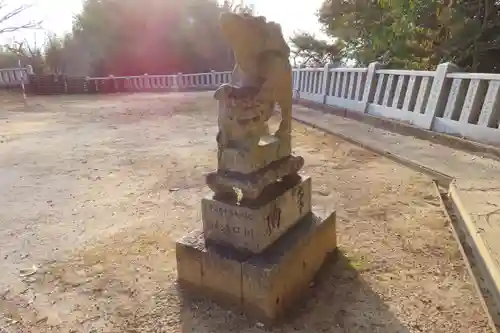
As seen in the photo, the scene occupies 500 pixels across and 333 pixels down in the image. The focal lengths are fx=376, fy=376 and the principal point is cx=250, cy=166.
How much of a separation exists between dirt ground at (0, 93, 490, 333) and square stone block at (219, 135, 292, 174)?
56cm

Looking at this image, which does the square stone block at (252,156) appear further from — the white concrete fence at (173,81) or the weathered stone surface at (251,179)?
the white concrete fence at (173,81)

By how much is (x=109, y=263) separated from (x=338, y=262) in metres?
1.13

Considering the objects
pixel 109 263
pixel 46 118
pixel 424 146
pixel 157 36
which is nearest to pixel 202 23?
pixel 157 36

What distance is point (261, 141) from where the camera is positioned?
62.2 inches

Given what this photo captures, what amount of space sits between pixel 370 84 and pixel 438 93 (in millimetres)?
1328

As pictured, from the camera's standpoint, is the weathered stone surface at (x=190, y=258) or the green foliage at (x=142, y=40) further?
the green foliage at (x=142, y=40)

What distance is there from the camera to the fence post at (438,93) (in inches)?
166

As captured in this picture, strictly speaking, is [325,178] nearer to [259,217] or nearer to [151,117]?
[259,217]

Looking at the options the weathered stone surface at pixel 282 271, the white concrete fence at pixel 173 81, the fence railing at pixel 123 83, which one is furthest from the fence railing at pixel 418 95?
the fence railing at pixel 123 83

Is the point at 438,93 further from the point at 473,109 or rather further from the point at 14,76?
the point at 14,76

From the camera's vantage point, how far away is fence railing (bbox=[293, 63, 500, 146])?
146 inches

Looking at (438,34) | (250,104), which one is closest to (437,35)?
(438,34)

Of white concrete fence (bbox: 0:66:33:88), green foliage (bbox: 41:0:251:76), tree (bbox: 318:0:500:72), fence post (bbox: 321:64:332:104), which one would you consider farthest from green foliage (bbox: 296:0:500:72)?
white concrete fence (bbox: 0:66:33:88)

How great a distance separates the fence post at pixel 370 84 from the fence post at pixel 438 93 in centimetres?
113
